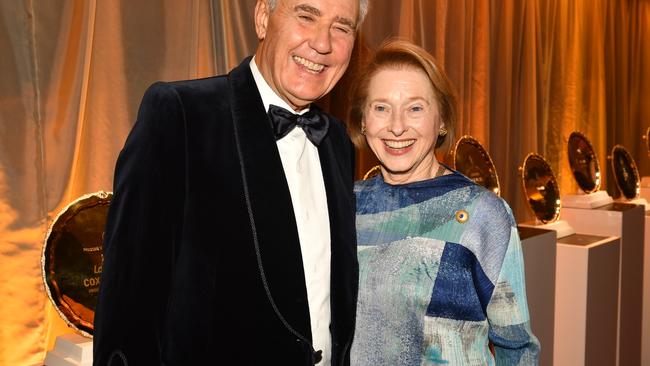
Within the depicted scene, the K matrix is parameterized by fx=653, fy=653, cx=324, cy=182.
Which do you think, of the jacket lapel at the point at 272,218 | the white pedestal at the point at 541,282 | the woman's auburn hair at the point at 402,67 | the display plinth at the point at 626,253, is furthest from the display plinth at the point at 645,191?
the jacket lapel at the point at 272,218

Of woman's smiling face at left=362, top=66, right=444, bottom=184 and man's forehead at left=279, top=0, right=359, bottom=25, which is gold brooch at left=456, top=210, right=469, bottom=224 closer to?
woman's smiling face at left=362, top=66, right=444, bottom=184

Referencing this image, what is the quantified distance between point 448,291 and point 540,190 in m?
2.76

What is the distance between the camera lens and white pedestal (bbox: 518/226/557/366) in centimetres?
333

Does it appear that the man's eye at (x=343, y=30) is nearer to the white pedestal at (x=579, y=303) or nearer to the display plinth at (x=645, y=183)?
the white pedestal at (x=579, y=303)

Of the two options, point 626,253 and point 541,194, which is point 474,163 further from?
point 626,253

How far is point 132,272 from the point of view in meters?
1.28

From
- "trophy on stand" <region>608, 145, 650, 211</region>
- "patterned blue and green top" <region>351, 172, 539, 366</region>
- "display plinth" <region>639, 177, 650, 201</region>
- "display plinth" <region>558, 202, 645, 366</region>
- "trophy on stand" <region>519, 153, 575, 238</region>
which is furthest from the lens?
"display plinth" <region>639, 177, 650, 201</region>

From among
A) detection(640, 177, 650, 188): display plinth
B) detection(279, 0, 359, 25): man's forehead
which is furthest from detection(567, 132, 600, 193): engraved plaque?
detection(279, 0, 359, 25): man's forehead

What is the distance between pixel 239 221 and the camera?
1.40 metres

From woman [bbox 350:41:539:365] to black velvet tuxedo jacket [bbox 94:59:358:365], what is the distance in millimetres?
344

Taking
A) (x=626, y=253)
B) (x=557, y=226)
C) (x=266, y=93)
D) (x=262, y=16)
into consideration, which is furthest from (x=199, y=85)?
(x=626, y=253)

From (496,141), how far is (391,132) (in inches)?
126

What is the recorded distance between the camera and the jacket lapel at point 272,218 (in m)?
1.42

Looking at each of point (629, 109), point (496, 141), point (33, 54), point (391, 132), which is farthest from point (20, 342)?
point (629, 109)
